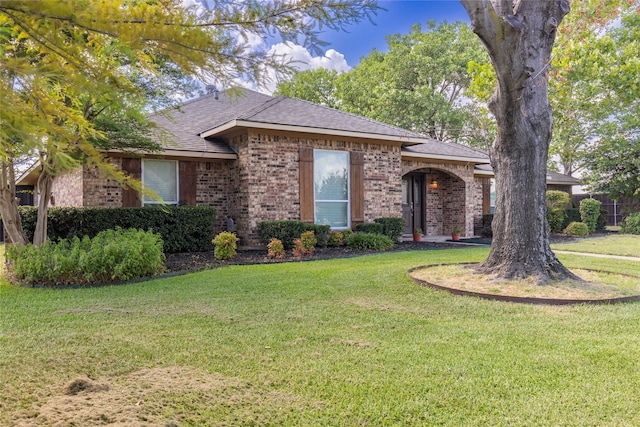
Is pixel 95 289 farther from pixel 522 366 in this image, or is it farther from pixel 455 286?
pixel 522 366

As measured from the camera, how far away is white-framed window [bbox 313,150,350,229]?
12.0 meters

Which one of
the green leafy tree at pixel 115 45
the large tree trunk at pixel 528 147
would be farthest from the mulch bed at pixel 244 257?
the green leafy tree at pixel 115 45

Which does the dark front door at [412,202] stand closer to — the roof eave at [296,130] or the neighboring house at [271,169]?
the neighboring house at [271,169]

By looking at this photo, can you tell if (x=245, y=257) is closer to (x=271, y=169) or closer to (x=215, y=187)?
(x=271, y=169)

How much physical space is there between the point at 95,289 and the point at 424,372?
5195 millimetres

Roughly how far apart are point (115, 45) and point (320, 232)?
9106mm

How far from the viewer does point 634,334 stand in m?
3.97

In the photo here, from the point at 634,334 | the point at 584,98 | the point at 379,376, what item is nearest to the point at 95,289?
the point at 379,376

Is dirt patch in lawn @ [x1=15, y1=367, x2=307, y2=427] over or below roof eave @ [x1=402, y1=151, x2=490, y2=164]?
below

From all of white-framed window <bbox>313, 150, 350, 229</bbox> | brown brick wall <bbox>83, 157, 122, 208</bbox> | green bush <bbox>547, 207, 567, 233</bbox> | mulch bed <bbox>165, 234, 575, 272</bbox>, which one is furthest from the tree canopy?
brown brick wall <bbox>83, 157, 122, 208</bbox>

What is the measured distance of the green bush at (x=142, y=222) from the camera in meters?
9.42

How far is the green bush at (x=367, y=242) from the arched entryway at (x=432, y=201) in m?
5.00

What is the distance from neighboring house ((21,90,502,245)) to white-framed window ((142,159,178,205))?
1.0 inches

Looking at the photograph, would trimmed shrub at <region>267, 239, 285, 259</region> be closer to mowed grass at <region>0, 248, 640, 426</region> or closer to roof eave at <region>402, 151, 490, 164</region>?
mowed grass at <region>0, 248, 640, 426</region>
